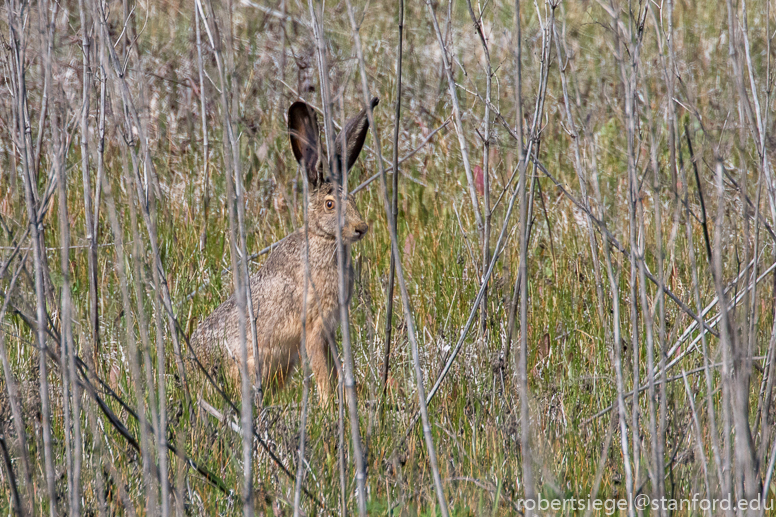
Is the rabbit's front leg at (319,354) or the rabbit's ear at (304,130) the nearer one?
the rabbit's ear at (304,130)

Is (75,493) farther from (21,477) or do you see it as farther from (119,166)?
(119,166)

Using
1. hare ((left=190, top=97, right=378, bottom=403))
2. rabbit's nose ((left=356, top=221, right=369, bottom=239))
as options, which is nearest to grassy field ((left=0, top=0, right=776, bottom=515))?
hare ((left=190, top=97, right=378, bottom=403))

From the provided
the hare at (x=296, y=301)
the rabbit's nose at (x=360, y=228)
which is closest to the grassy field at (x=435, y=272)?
the hare at (x=296, y=301)

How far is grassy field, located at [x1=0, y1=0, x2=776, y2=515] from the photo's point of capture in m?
2.12

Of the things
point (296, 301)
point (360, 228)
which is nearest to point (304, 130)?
point (360, 228)

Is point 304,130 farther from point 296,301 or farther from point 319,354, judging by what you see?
point 319,354

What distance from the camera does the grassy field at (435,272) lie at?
83.4 inches

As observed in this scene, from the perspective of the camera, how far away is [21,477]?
8.39ft

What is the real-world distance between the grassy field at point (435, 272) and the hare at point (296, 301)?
20 cm

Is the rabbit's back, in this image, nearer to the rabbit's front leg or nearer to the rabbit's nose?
the rabbit's front leg

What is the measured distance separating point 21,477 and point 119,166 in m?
3.53

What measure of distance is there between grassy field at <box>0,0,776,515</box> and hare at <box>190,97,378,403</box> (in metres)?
0.20

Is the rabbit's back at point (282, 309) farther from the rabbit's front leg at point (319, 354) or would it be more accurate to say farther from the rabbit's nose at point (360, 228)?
the rabbit's nose at point (360, 228)

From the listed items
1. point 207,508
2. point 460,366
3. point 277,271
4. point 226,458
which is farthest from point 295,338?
point 207,508
